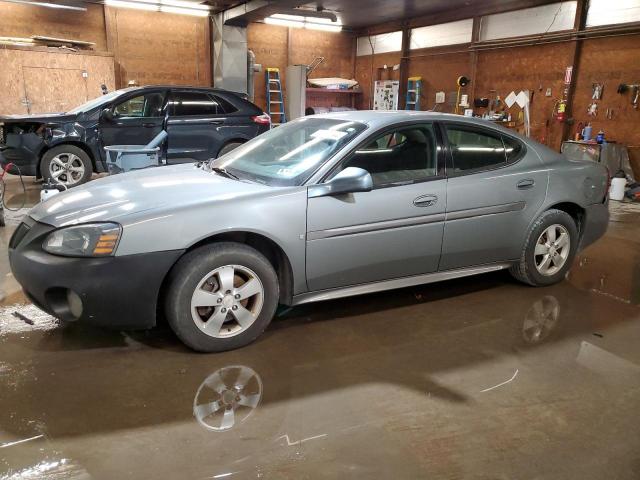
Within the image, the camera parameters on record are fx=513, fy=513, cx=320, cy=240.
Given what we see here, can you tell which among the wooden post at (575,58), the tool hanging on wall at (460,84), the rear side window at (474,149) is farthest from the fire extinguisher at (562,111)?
the rear side window at (474,149)

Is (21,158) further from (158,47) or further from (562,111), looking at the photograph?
(562,111)

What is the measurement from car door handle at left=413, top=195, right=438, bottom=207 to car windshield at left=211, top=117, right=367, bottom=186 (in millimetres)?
574

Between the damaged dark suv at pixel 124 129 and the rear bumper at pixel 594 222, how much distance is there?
5525 mm

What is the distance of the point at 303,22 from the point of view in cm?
1446

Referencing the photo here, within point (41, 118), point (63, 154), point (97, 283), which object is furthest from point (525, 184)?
point (41, 118)

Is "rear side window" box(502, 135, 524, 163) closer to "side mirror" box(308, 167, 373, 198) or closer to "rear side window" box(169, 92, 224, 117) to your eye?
"side mirror" box(308, 167, 373, 198)

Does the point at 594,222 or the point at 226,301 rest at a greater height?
the point at 594,222

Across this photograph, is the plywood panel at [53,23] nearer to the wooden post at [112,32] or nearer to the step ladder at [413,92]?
the wooden post at [112,32]

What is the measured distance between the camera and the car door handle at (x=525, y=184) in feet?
12.2

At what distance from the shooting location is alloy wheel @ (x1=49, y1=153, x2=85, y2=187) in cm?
732

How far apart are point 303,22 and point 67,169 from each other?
926cm

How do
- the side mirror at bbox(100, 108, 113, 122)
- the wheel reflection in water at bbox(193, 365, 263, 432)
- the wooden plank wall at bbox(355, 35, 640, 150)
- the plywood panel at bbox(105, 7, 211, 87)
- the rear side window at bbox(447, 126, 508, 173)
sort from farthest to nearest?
the plywood panel at bbox(105, 7, 211, 87) → the wooden plank wall at bbox(355, 35, 640, 150) → the side mirror at bbox(100, 108, 113, 122) → the rear side window at bbox(447, 126, 508, 173) → the wheel reflection in water at bbox(193, 365, 263, 432)

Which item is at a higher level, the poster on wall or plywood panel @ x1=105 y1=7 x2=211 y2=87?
plywood panel @ x1=105 y1=7 x2=211 y2=87

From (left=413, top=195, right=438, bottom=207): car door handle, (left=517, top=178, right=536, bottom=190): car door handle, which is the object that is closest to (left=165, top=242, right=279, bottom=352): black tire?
(left=413, top=195, right=438, bottom=207): car door handle
